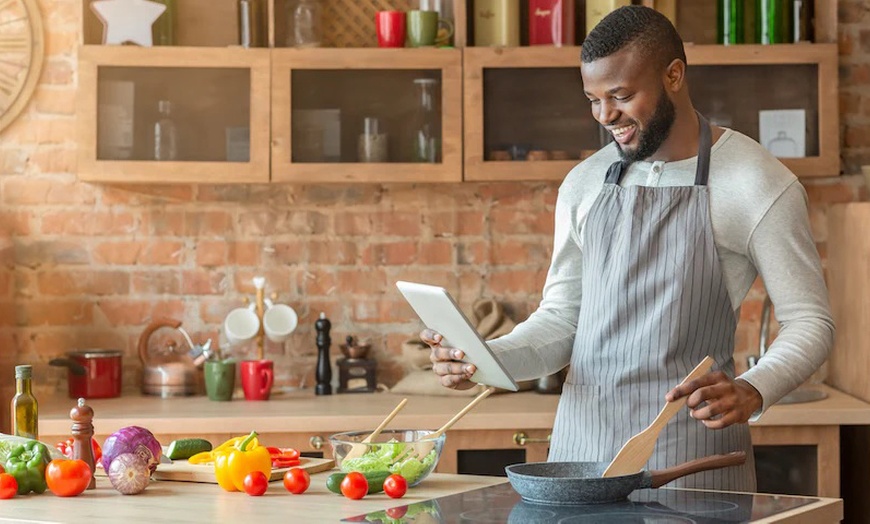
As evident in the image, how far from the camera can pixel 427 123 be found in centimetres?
385

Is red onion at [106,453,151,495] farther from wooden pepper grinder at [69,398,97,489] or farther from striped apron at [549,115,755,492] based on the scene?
striped apron at [549,115,755,492]

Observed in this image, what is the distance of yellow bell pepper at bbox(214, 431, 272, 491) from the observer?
2215mm

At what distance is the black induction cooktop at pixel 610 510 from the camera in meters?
1.81

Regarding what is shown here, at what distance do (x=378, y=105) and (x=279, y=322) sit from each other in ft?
2.61

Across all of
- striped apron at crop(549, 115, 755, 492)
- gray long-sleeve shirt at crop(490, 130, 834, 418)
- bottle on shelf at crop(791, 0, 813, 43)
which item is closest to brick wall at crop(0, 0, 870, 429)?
bottle on shelf at crop(791, 0, 813, 43)

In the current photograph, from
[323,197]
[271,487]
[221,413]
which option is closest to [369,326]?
[323,197]

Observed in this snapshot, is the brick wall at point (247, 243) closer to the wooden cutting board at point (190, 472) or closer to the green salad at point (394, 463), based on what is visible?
the wooden cutting board at point (190, 472)

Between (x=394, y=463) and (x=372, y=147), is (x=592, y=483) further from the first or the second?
(x=372, y=147)

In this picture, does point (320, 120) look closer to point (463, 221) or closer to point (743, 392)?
point (463, 221)

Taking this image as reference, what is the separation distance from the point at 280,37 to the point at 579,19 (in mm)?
969

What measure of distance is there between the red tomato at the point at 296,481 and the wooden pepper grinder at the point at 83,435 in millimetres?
376

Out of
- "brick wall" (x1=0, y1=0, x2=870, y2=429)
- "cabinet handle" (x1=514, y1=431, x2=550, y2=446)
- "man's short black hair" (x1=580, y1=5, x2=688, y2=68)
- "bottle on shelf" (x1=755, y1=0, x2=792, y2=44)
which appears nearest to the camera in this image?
"man's short black hair" (x1=580, y1=5, x2=688, y2=68)

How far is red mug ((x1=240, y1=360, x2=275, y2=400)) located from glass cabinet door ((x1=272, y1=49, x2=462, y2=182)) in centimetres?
58

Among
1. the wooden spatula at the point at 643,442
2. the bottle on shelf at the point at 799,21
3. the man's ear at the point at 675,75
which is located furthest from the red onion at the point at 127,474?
the bottle on shelf at the point at 799,21
